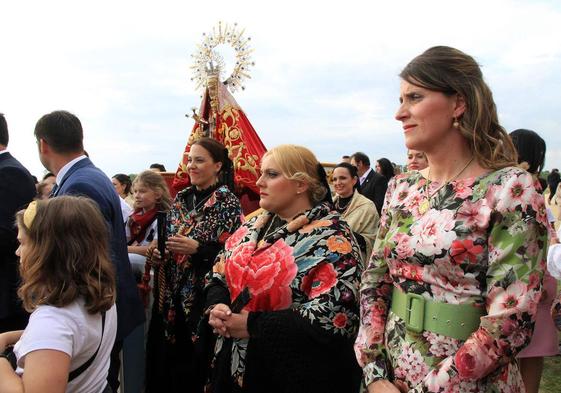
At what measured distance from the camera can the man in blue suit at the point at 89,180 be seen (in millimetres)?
A: 2916

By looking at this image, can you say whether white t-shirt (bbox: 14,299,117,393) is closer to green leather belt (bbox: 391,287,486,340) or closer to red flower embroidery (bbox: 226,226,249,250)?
red flower embroidery (bbox: 226,226,249,250)

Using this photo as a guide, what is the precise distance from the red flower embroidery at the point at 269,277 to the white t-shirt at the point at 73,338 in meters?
0.77

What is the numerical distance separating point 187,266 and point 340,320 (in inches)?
63.1

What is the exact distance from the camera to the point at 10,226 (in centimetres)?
344

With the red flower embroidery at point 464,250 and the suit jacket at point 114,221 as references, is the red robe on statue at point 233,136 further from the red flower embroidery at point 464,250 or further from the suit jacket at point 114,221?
the red flower embroidery at point 464,250

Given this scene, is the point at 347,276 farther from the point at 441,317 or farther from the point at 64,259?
the point at 64,259

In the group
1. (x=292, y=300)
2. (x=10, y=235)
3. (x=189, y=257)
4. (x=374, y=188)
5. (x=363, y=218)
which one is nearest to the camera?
(x=292, y=300)

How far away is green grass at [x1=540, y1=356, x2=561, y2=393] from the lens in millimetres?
4316

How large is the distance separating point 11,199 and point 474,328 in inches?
123

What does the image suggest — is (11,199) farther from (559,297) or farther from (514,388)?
(559,297)

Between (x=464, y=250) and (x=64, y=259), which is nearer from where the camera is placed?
(x=464, y=250)

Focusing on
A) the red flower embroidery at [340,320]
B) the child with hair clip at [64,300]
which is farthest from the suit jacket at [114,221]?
the red flower embroidery at [340,320]

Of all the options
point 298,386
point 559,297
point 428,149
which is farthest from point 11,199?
point 559,297

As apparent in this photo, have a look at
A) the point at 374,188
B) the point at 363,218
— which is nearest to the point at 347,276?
the point at 363,218
